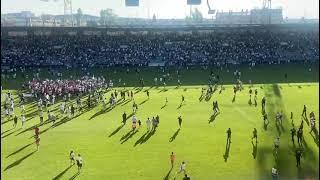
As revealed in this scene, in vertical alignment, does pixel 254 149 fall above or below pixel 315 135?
below

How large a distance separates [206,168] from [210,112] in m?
13.6

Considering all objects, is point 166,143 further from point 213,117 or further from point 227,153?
point 213,117

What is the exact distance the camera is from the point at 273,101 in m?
40.8

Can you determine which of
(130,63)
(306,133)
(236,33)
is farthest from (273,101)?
(236,33)

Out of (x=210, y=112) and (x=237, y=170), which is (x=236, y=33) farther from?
(x=237, y=170)

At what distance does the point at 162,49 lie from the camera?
77.3 meters

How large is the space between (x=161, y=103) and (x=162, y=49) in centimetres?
3690

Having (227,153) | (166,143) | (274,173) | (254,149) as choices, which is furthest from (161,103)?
(274,173)

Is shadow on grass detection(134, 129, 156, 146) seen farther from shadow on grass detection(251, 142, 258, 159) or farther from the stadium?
shadow on grass detection(251, 142, 258, 159)

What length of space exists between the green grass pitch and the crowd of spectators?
2889 centimetres

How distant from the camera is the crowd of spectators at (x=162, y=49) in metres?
72.9

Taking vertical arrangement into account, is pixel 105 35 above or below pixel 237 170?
above

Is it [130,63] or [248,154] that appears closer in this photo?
[248,154]

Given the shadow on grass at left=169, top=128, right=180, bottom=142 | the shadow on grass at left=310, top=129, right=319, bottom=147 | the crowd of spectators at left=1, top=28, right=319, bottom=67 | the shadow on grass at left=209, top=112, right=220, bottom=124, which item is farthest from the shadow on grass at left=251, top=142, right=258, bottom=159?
the crowd of spectators at left=1, top=28, right=319, bottom=67
